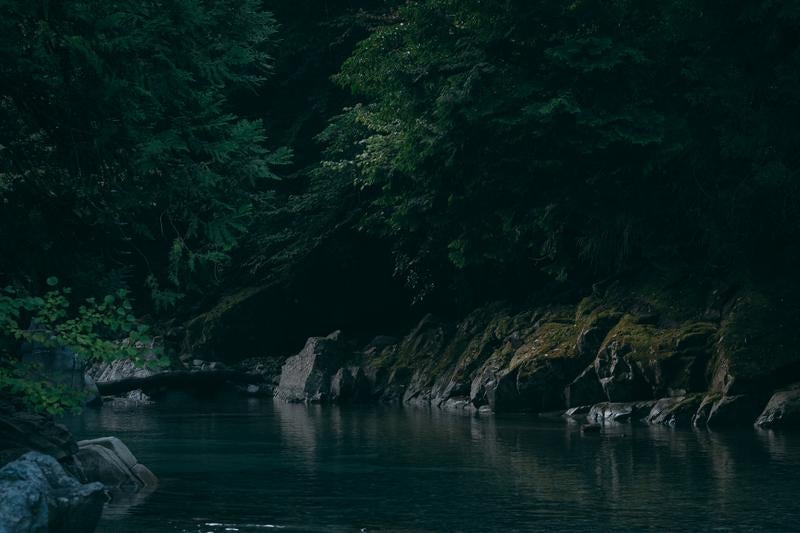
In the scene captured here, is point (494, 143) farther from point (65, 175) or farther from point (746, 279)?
point (65, 175)

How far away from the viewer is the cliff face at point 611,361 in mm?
27266

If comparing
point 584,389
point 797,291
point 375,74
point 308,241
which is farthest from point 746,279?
point 308,241

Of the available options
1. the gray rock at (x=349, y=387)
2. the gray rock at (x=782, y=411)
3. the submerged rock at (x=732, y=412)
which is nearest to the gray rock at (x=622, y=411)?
the submerged rock at (x=732, y=412)

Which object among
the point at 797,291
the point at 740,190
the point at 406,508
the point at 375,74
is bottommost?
the point at 406,508

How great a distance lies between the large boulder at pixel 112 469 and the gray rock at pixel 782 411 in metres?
12.5

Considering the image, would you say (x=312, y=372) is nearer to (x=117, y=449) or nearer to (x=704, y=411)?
(x=704, y=411)

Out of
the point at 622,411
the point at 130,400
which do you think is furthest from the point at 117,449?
the point at 130,400

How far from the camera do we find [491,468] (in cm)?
1989

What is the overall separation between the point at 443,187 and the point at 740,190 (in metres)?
8.88

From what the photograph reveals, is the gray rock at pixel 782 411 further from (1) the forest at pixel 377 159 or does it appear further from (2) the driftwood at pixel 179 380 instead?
(2) the driftwood at pixel 179 380

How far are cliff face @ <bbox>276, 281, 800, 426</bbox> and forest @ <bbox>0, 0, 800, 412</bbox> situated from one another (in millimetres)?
973

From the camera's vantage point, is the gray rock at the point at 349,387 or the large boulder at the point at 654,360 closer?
the large boulder at the point at 654,360

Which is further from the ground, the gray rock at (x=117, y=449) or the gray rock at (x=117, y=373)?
the gray rock at (x=117, y=373)

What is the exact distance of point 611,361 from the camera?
30047mm
